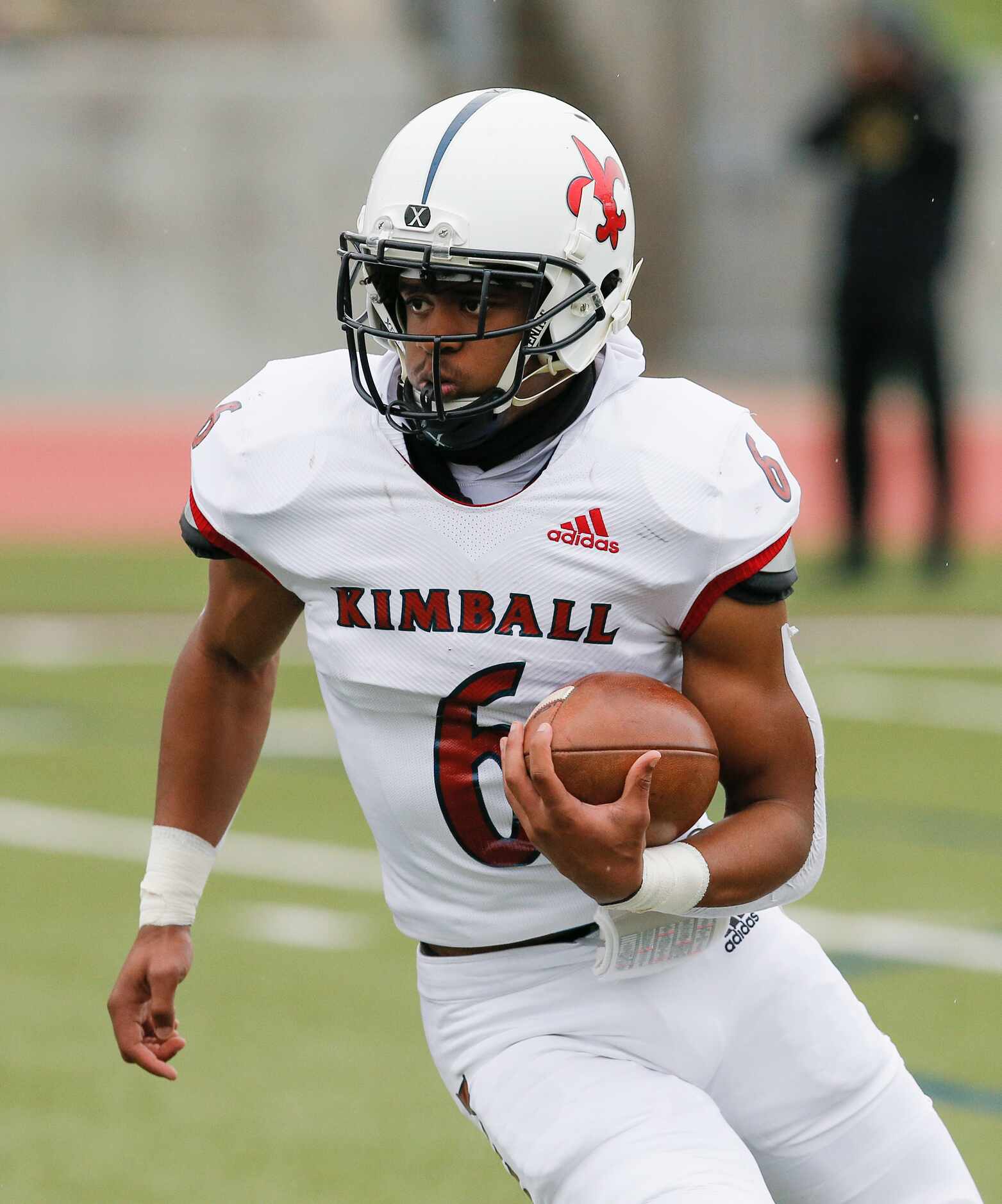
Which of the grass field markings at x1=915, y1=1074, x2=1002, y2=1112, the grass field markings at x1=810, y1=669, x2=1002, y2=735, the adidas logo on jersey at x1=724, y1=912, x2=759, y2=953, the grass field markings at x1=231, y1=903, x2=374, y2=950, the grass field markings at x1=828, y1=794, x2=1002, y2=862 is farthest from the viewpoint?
the grass field markings at x1=810, y1=669, x2=1002, y2=735

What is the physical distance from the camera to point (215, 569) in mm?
3211

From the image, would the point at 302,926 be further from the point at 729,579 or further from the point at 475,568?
the point at 729,579

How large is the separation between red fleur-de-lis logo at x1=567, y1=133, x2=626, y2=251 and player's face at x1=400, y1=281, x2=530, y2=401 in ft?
0.50

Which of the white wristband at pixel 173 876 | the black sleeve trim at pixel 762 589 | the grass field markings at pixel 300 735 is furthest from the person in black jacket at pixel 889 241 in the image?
the black sleeve trim at pixel 762 589

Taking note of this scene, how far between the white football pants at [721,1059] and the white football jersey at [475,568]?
0.32ft

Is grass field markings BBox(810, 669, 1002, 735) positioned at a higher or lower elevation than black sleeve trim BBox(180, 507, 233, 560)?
lower

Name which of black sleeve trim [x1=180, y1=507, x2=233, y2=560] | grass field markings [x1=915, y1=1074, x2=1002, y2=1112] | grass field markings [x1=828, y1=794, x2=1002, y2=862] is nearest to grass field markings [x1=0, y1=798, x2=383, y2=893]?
grass field markings [x1=828, y1=794, x2=1002, y2=862]

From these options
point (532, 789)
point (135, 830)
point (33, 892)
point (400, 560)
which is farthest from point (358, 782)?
point (135, 830)

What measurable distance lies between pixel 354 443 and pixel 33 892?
11.5ft

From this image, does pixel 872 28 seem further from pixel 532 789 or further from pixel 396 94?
pixel 532 789

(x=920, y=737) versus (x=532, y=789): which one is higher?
(x=532, y=789)

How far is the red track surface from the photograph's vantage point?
43.0 ft

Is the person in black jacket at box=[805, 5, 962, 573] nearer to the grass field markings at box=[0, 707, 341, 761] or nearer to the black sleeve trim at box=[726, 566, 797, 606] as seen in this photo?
the grass field markings at box=[0, 707, 341, 761]

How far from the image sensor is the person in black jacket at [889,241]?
37.2ft
